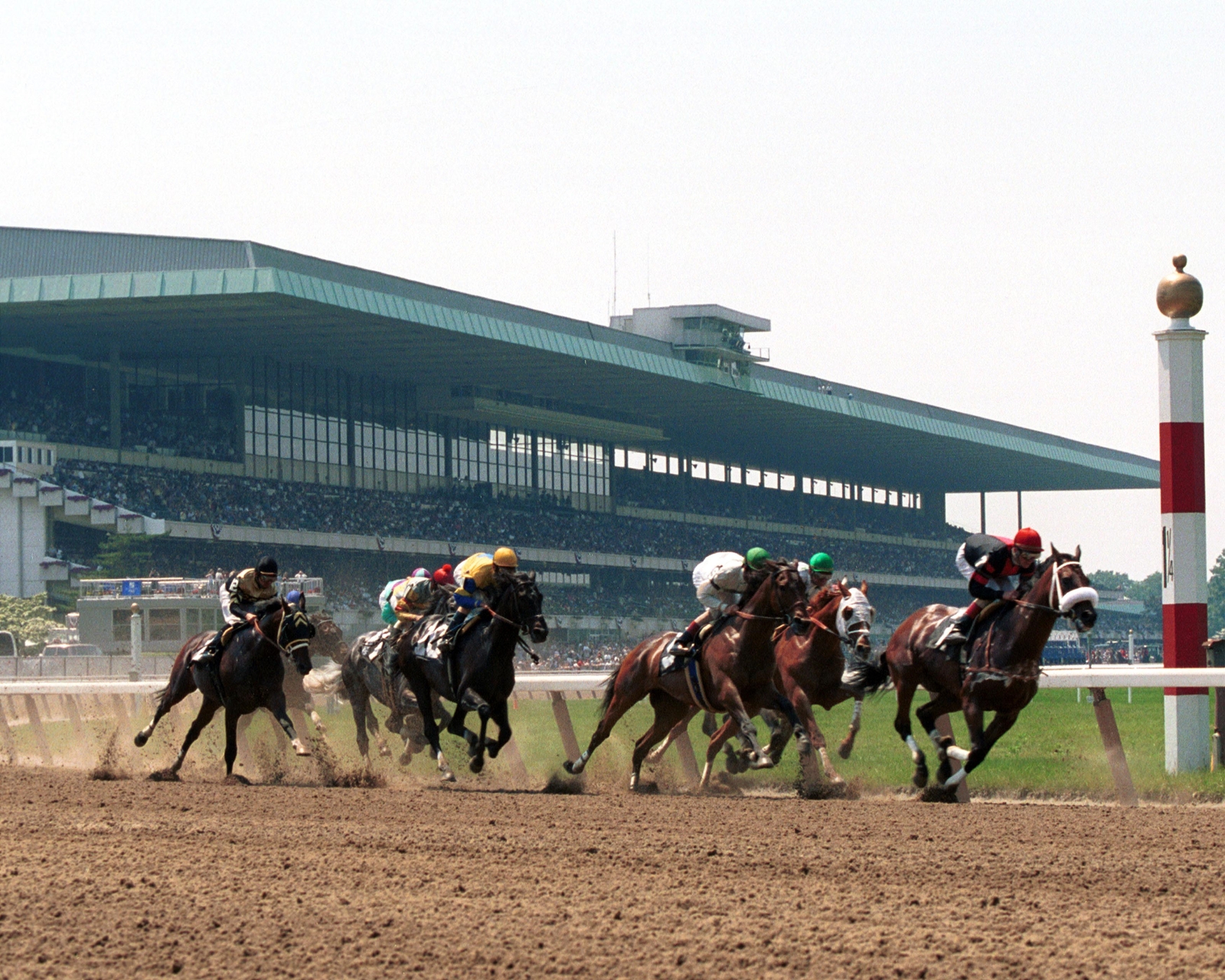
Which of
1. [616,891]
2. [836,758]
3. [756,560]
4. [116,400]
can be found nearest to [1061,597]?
[756,560]

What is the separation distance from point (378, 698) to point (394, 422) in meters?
38.0

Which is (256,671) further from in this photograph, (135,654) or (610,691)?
(135,654)

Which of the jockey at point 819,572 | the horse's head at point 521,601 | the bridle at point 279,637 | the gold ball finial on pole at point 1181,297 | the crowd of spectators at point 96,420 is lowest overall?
the bridle at point 279,637

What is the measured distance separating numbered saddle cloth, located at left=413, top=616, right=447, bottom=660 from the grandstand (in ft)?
92.0

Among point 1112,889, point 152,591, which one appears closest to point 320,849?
A: point 1112,889

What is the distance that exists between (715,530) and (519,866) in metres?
58.3

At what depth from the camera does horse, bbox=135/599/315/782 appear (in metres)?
13.2

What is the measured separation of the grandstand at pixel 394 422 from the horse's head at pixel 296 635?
28.1 metres

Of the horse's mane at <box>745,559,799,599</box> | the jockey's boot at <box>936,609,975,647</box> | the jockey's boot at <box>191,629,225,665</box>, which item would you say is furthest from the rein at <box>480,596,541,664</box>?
the jockey's boot at <box>936,609,975,647</box>

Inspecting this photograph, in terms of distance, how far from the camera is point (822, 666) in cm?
1212

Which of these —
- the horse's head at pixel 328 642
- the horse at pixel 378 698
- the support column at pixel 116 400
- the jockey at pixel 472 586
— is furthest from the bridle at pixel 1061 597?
the support column at pixel 116 400

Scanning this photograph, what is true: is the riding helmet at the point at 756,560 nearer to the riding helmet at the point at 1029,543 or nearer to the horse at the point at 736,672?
the horse at the point at 736,672

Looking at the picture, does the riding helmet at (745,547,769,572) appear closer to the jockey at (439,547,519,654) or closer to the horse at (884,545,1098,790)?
the horse at (884,545,1098,790)

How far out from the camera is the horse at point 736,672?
11.5 meters
